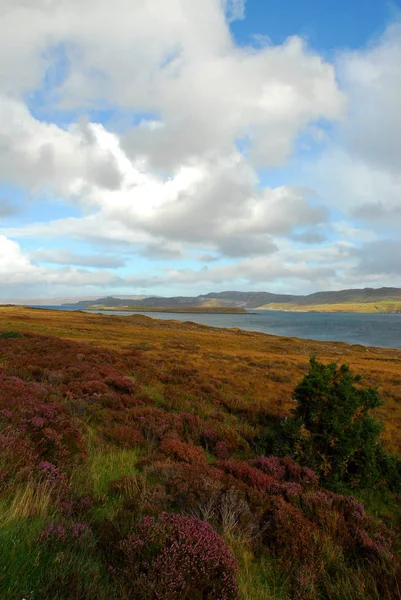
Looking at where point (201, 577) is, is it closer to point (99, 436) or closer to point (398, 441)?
point (99, 436)

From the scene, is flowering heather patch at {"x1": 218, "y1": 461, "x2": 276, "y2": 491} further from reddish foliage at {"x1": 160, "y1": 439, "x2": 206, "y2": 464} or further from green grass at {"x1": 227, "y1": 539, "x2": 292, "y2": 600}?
green grass at {"x1": 227, "y1": 539, "x2": 292, "y2": 600}

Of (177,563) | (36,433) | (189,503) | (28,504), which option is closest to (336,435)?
(189,503)

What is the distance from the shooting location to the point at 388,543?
493cm

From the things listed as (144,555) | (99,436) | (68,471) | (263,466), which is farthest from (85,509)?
→ (263,466)

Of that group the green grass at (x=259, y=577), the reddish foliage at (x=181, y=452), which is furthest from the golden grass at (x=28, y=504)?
the reddish foliage at (x=181, y=452)

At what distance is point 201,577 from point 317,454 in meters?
6.34

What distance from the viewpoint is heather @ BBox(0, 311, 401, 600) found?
3027 millimetres

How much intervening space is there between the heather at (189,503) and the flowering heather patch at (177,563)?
0.5 inches

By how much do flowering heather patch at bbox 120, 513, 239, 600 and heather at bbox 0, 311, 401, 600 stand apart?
14mm

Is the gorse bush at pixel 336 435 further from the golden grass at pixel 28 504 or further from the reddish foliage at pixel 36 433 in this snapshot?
the golden grass at pixel 28 504

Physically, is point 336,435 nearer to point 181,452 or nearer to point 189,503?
point 181,452

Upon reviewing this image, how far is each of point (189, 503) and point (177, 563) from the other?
1975 mm

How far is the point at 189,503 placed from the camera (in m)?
4.93

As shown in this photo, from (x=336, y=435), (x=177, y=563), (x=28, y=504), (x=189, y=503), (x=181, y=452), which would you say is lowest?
(x=336, y=435)
